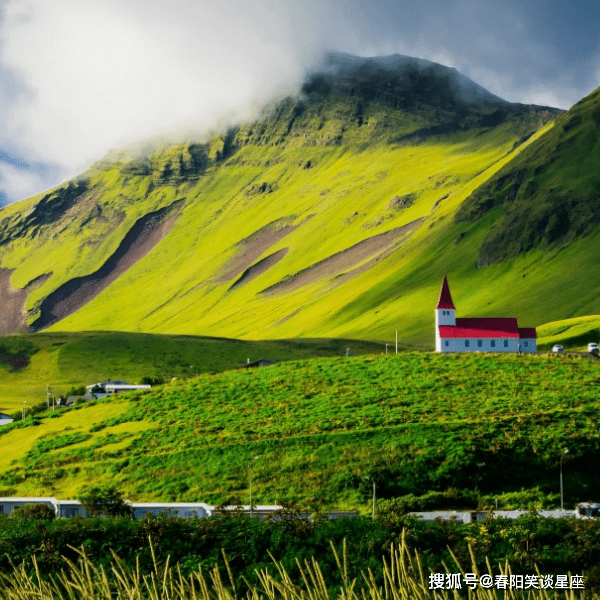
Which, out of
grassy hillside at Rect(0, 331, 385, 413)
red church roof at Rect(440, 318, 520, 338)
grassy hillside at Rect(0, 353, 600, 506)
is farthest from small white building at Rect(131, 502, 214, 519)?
grassy hillside at Rect(0, 331, 385, 413)

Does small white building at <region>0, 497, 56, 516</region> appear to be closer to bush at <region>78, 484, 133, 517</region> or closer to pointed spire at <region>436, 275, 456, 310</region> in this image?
bush at <region>78, 484, 133, 517</region>

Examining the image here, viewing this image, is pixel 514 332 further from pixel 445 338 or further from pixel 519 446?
pixel 519 446

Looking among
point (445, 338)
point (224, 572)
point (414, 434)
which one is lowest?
point (224, 572)

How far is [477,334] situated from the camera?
11356 cm

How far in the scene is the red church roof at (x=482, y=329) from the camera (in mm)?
113750

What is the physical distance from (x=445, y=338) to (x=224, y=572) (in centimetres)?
8063

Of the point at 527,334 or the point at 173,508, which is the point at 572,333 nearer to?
the point at 527,334

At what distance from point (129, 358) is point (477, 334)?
300 ft

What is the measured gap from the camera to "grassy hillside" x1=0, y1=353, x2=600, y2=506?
2520 inches

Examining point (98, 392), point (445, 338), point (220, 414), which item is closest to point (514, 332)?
point (445, 338)

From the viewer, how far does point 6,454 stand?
8144cm

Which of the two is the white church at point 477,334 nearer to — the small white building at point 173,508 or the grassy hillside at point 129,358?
the small white building at point 173,508

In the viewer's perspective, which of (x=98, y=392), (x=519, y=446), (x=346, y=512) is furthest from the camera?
(x=98, y=392)

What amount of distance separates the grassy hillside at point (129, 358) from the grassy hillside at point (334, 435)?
82425 mm
